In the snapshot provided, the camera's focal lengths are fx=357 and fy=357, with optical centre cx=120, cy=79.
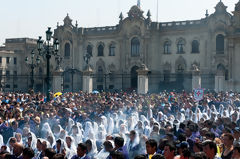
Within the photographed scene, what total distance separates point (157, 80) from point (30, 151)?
35.6 m

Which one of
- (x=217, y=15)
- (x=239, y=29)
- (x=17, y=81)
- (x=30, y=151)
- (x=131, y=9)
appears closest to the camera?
(x=30, y=151)

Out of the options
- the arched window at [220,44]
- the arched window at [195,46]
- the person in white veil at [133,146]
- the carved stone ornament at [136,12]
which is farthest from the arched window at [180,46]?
Answer: the person in white veil at [133,146]

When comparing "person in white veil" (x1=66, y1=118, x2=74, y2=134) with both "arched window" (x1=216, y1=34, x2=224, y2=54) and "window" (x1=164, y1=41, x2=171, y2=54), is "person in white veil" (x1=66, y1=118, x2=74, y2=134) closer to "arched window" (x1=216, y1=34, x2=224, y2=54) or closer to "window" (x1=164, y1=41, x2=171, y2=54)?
"arched window" (x1=216, y1=34, x2=224, y2=54)

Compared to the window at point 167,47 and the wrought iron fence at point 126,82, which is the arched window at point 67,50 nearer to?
the wrought iron fence at point 126,82

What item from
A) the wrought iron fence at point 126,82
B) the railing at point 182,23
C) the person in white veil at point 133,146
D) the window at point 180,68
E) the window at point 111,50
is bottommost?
the person in white veil at point 133,146

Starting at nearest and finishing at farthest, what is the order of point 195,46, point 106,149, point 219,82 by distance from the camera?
1. point 106,149
2. point 219,82
3. point 195,46

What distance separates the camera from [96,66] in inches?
1855

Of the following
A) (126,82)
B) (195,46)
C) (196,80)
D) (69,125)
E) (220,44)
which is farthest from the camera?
(126,82)

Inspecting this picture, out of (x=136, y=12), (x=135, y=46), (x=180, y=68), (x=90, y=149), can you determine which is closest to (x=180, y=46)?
(x=180, y=68)

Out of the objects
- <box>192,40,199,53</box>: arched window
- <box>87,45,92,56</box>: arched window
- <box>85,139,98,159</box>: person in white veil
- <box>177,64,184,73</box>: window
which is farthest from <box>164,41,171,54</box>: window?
<box>85,139,98,159</box>: person in white veil

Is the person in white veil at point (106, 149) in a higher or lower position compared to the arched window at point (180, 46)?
lower

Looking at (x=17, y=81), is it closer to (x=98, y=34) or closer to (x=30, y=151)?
(x=98, y=34)

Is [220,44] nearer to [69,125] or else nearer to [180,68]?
[180,68]

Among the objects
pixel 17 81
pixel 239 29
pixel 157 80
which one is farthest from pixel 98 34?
pixel 239 29
